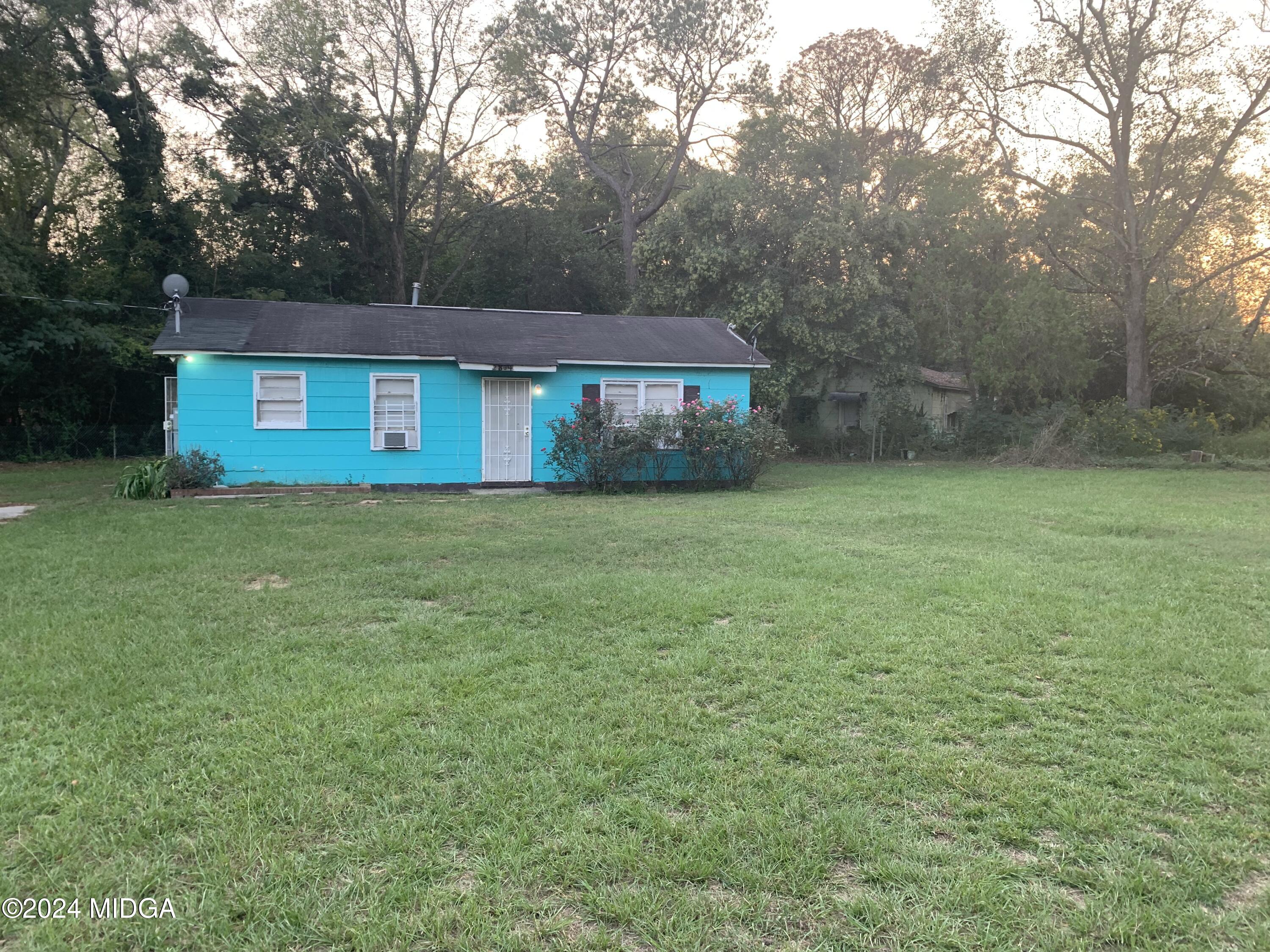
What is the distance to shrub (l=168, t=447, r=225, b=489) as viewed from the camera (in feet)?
38.8

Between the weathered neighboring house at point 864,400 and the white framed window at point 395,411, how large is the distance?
12.2 m

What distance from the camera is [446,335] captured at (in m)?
14.3

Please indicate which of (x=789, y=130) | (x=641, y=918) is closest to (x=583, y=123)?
(x=789, y=130)

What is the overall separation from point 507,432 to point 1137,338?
57.5 ft

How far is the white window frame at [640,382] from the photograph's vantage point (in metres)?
14.2

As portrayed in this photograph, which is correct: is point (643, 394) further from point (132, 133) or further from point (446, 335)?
point (132, 133)

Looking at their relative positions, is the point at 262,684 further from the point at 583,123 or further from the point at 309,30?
the point at 583,123

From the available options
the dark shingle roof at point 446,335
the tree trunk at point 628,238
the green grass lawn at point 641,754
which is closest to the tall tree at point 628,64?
the tree trunk at point 628,238

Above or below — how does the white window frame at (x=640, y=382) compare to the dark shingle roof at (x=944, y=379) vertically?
below

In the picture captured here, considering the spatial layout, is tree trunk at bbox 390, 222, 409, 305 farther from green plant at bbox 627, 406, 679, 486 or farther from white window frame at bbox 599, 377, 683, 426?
green plant at bbox 627, 406, 679, 486

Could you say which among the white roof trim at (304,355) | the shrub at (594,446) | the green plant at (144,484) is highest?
the white roof trim at (304,355)

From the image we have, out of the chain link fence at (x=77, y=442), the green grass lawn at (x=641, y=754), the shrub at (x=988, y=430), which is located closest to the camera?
the green grass lawn at (x=641, y=754)

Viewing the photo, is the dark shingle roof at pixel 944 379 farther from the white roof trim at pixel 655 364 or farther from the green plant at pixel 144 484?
the green plant at pixel 144 484

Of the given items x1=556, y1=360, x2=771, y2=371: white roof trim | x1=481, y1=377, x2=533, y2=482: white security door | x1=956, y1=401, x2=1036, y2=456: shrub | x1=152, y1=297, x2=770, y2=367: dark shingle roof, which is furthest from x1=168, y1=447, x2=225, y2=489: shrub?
x1=956, y1=401, x2=1036, y2=456: shrub
